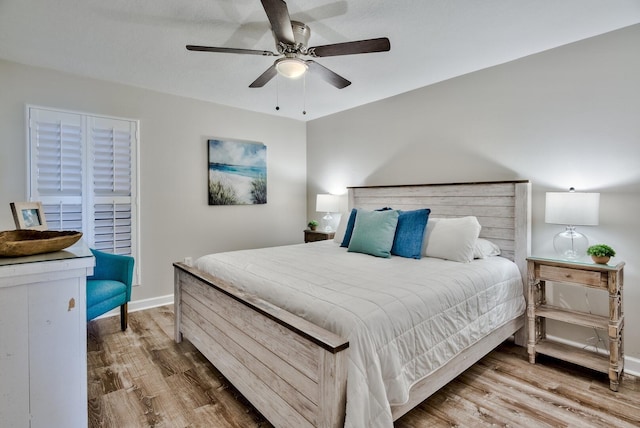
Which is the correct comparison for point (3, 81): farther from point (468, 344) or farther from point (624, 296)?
point (624, 296)

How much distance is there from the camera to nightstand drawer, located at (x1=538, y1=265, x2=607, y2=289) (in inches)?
89.9

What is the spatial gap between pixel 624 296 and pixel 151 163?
4.59 metres

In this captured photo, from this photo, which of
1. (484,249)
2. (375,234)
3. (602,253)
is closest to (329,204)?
(375,234)

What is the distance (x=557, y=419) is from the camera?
74.0 inches

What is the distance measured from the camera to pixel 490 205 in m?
3.07

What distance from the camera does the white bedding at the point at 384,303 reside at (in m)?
1.42

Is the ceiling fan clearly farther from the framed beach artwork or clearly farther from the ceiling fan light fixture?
the framed beach artwork

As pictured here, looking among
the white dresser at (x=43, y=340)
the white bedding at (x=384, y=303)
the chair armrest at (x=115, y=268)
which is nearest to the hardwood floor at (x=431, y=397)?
the white bedding at (x=384, y=303)

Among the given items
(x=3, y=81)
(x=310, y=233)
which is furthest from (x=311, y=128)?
(x=3, y=81)

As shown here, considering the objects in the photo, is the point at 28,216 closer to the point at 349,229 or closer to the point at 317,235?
the point at 349,229

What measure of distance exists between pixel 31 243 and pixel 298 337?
1.12m

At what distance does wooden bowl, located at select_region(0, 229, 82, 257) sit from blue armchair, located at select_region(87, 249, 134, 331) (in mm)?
1546

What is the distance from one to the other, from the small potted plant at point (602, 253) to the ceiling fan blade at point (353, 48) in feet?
6.66

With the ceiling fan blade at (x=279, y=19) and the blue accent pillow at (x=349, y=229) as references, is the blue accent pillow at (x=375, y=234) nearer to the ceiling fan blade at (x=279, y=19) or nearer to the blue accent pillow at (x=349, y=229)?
the blue accent pillow at (x=349, y=229)
